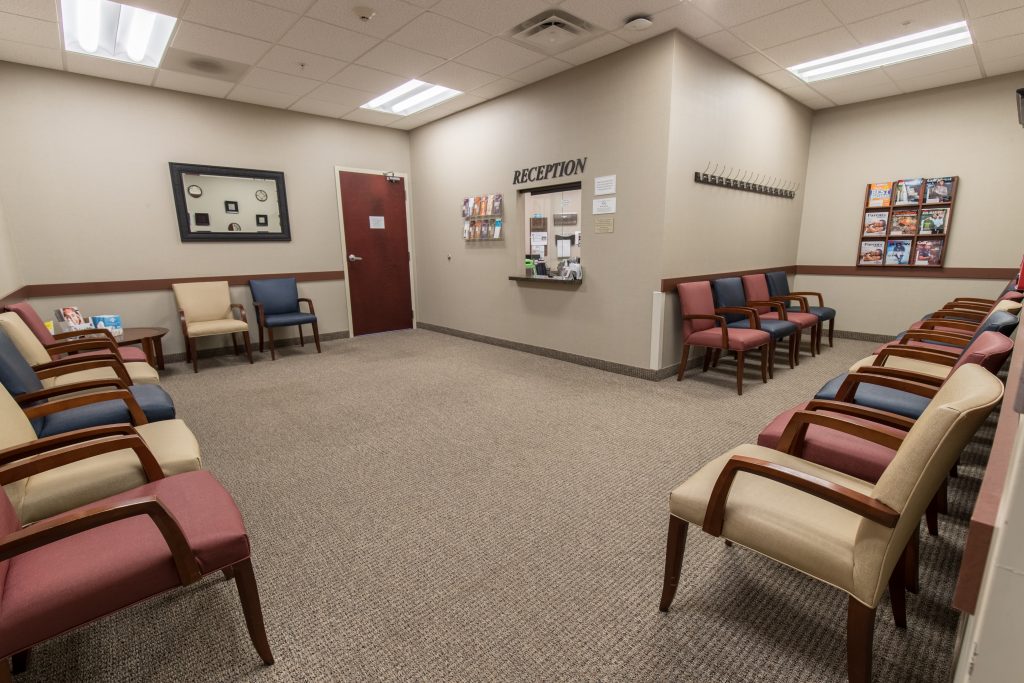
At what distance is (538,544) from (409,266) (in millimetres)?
5200

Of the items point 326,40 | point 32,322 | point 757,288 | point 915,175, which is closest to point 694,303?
point 757,288

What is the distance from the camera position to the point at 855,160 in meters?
5.33

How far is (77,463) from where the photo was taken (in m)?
1.59

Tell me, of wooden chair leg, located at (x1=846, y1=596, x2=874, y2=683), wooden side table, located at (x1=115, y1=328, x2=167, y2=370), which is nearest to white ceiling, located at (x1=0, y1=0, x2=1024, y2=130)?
wooden side table, located at (x1=115, y1=328, x2=167, y2=370)

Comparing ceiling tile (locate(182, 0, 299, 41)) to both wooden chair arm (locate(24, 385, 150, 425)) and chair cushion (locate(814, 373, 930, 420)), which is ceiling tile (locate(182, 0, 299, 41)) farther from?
chair cushion (locate(814, 373, 930, 420))

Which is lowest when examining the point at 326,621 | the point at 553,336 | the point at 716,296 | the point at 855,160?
the point at 326,621

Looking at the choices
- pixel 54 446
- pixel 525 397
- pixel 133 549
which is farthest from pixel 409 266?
A: pixel 133 549

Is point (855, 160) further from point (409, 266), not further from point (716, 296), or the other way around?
point (409, 266)

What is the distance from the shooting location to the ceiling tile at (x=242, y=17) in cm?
305

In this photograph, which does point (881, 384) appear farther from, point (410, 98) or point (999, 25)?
point (410, 98)

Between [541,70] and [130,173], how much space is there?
4.04 meters

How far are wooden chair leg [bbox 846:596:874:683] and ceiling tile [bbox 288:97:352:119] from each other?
574cm

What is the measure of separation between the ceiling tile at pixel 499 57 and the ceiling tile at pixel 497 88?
263mm

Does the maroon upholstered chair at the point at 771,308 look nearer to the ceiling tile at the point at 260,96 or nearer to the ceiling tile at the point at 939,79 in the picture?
the ceiling tile at the point at 939,79
